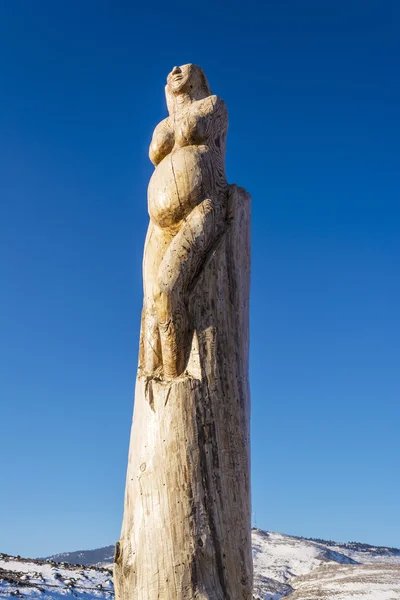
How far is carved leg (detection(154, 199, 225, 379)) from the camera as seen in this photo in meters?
6.18

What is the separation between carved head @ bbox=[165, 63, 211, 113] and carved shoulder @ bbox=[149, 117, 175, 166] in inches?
15.5

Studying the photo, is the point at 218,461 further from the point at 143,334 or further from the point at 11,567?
the point at 11,567

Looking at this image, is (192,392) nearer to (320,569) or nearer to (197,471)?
(197,471)

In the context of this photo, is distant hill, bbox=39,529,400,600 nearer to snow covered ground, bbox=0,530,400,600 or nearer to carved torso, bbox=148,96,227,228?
snow covered ground, bbox=0,530,400,600

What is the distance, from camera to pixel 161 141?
7406 mm

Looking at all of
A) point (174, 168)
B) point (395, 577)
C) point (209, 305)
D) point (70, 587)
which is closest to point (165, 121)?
point (174, 168)

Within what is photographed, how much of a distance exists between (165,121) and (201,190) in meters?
1.33

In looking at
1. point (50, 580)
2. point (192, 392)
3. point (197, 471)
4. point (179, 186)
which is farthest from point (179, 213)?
point (50, 580)

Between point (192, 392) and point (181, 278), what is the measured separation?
1095 mm

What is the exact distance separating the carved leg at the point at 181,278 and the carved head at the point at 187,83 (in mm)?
1809

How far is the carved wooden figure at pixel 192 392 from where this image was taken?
18.1 ft

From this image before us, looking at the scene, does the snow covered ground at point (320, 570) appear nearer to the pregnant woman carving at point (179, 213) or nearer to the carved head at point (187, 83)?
the pregnant woman carving at point (179, 213)

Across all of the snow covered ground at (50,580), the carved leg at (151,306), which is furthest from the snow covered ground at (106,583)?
the carved leg at (151,306)

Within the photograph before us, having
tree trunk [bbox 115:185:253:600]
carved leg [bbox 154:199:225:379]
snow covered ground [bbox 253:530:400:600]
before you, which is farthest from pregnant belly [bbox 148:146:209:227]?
snow covered ground [bbox 253:530:400:600]
